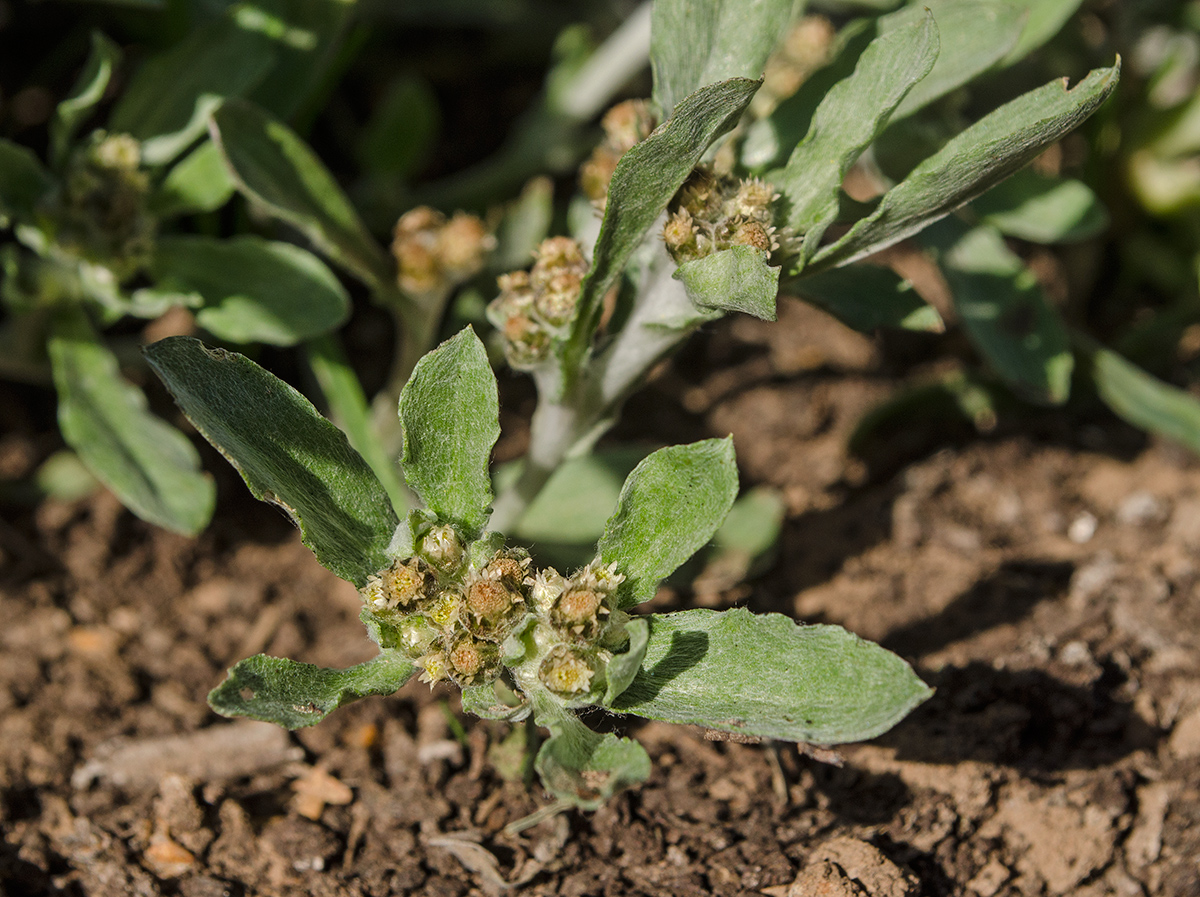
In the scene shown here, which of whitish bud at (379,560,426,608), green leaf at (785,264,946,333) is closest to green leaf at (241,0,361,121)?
green leaf at (785,264,946,333)

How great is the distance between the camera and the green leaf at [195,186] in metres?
2.53

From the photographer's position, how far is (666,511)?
68.6 inches

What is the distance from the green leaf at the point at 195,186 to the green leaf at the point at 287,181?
0.18 meters

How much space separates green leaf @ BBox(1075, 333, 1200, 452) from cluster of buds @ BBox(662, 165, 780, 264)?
1.41 meters

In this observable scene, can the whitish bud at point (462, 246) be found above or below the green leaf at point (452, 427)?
above

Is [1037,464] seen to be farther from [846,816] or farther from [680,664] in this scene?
[680,664]

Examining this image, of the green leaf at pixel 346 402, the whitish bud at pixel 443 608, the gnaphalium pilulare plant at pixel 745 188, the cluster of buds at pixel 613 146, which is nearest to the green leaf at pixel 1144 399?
the gnaphalium pilulare plant at pixel 745 188

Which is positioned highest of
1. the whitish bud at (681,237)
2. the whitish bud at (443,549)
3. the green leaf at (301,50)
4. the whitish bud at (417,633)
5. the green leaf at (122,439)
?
the green leaf at (301,50)

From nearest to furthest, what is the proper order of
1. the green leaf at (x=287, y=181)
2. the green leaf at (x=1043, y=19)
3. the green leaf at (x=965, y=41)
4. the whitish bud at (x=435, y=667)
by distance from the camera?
1. the whitish bud at (x=435, y=667)
2. the green leaf at (x=965, y=41)
3. the green leaf at (x=287, y=181)
4. the green leaf at (x=1043, y=19)

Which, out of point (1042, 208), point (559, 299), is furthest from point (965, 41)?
point (559, 299)

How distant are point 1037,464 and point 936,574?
0.58 metres

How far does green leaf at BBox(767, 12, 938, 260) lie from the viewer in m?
1.73

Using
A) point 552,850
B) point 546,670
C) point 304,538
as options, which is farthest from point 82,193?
point 552,850

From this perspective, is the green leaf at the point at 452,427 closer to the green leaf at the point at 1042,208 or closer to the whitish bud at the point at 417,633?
the whitish bud at the point at 417,633
